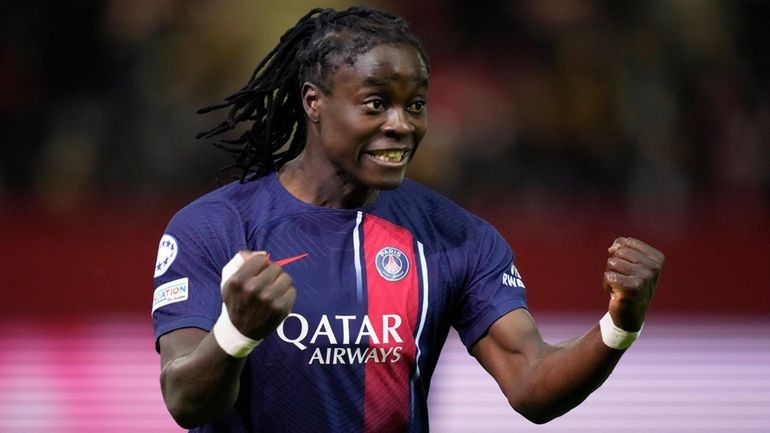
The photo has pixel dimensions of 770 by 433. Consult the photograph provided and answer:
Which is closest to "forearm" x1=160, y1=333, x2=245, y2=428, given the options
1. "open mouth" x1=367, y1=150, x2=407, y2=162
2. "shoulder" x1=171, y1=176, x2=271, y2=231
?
"shoulder" x1=171, y1=176, x2=271, y2=231

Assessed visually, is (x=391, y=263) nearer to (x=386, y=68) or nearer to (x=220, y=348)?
(x=386, y=68)

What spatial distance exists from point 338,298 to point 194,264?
1.32 ft

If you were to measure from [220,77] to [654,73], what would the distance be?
309cm

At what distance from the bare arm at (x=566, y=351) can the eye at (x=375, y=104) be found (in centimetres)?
71

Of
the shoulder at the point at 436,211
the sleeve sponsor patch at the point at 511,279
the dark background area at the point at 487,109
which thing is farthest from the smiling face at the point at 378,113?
the dark background area at the point at 487,109

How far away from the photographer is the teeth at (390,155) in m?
4.18

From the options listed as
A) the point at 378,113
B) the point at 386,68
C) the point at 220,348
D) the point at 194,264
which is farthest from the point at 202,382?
the point at 386,68

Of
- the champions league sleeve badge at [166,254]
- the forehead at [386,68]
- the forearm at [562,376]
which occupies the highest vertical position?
the forehead at [386,68]

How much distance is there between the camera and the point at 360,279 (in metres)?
4.24

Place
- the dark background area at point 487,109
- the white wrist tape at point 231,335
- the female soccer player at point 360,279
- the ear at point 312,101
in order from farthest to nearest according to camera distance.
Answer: the dark background area at point 487,109
the ear at point 312,101
the female soccer player at point 360,279
the white wrist tape at point 231,335

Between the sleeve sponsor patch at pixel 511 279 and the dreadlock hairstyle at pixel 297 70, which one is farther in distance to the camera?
the sleeve sponsor patch at pixel 511 279

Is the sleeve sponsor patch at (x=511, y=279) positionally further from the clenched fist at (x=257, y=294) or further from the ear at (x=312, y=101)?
the clenched fist at (x=257, y=294)

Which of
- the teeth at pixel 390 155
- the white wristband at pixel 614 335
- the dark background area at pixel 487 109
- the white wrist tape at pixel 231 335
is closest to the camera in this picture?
the white wrist tape at pixel 231 335

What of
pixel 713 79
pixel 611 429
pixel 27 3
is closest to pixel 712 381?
pixel 611 429
